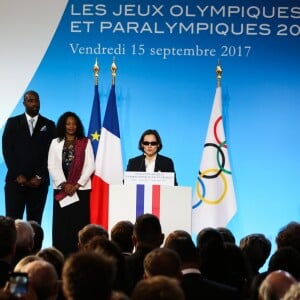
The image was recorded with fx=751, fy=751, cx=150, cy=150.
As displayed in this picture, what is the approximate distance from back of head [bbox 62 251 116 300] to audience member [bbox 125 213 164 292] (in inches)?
68.8

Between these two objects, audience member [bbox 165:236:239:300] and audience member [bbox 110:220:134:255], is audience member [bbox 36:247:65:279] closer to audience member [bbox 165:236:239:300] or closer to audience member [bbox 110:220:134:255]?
audience member [bbox 165:236:239:300]

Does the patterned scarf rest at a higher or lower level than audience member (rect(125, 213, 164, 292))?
higher

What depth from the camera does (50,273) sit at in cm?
286

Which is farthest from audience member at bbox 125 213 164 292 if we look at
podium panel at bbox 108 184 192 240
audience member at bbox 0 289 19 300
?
audience member at bbox 0 289 19 300

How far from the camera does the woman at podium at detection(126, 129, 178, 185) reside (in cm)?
702

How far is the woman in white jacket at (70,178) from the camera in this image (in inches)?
280

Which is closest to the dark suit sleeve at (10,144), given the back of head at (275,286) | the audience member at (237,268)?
the audience member at (237,268)

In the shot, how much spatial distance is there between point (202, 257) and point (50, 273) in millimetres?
1369

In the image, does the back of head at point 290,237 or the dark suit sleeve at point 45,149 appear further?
the dark suit sleeve at point 45,149

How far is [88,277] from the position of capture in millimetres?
2281

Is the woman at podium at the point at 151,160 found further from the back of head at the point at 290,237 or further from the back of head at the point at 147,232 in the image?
the back of head at the point at 290,237

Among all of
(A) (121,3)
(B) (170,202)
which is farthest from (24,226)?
(A) (121,3)

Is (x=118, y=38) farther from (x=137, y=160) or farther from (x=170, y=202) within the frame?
(x=170, y=202)

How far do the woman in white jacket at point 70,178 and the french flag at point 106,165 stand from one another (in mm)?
174
